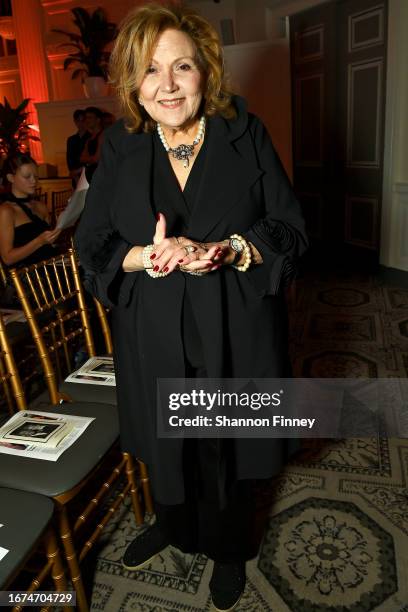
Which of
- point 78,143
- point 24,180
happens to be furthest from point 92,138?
point 24,180

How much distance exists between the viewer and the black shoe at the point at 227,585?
1578mm

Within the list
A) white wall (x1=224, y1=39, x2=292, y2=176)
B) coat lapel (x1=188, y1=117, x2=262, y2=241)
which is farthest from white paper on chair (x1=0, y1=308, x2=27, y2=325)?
white wall (x1=224, y1=39, x2=292, y2=176)

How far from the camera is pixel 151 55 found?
1.17 m

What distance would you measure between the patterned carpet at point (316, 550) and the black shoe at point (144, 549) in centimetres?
3

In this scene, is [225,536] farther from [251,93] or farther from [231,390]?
[251,93]

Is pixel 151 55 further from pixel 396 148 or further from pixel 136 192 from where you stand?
pixel 396 148

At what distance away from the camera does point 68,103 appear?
6727 mm

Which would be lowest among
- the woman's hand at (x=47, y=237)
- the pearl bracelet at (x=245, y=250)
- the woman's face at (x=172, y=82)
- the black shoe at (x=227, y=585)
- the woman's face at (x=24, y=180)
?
the black shoe at (x=227, y=585)

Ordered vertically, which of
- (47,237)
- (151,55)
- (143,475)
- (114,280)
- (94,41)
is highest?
(94,41)

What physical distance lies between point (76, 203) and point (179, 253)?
4.69 feet

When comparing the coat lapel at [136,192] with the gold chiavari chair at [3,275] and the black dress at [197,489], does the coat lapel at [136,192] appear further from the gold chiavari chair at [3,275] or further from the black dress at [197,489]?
the gold chiavari chair at [3,275]

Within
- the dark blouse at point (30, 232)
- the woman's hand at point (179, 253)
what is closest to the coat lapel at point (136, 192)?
the woman's hand at point (179, 253)

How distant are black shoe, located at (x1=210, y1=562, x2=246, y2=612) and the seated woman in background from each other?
2072mm

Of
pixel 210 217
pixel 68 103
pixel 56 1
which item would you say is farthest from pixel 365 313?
pixel 56 1
